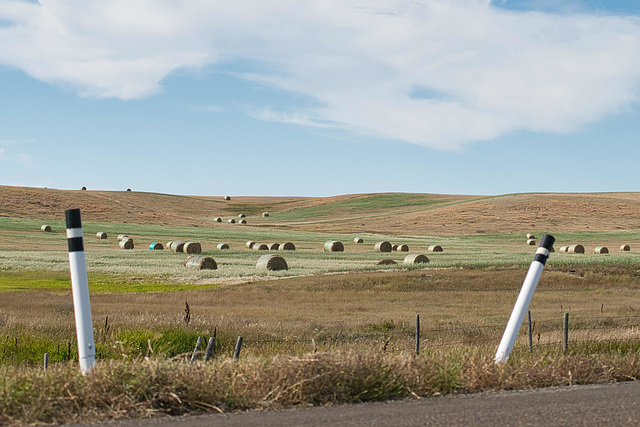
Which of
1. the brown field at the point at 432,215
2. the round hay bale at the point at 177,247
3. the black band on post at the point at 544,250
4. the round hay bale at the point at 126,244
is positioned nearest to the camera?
the black band on post at the point at 544,250

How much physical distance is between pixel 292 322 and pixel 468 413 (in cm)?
1445

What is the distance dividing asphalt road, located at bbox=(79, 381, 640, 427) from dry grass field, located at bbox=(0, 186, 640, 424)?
23 centimetres

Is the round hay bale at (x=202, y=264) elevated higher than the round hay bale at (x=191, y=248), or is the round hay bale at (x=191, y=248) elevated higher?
the round hay bale at (x=191, y=248)

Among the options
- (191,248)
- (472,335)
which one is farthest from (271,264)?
(472,335)

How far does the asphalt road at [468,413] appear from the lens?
4.87 m

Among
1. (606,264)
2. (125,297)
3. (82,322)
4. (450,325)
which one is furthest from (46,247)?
(82,322)

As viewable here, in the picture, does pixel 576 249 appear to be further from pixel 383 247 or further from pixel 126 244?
pixel 126 244

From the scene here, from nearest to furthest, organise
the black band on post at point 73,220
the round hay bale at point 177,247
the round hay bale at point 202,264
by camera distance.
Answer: the black band on post at point 73,220 → the round hay bale at point 202,264 → the round hay bale at point 177,247

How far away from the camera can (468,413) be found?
517 cm

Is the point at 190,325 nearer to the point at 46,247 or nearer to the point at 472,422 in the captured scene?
the point at 472,422

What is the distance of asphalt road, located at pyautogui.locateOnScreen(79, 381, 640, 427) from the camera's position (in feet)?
16.0

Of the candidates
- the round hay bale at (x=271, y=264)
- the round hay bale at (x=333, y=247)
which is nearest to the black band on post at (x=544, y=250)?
the round hay bale at (x=271, y=264)

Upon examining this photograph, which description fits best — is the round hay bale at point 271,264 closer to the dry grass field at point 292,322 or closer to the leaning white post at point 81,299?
the dry grass field at point 292,322

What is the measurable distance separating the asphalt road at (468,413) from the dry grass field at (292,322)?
23cm
